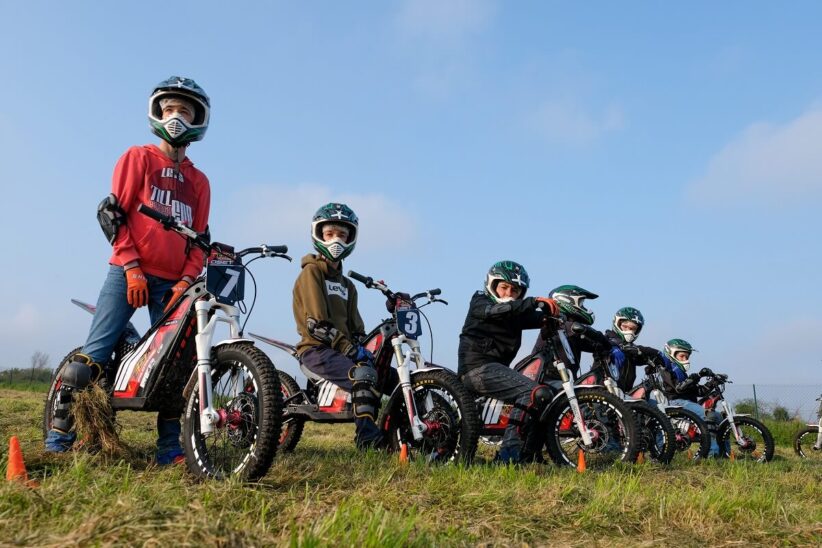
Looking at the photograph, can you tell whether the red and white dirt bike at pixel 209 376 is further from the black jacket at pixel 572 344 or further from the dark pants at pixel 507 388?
the black jacket at pixel 572 344

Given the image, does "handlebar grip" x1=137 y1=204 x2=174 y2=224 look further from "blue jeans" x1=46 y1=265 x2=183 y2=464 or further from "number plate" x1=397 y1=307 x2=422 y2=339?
"number plate" x1=397 y1=307 x2=422 y2=339

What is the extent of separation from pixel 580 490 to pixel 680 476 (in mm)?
1920

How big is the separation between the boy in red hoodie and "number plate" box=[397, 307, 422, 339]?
5.66ft

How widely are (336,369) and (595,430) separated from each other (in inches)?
86.7

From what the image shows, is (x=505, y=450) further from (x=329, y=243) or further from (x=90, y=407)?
(x=90, y=407)

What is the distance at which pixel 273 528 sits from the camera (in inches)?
100

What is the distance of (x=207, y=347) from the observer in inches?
148

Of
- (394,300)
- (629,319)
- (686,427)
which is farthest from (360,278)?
(686,427)

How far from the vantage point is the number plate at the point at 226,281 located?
156 inches

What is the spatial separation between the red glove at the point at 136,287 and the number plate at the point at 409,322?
2078 millimetres

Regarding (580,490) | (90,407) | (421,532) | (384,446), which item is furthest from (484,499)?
(90,407)

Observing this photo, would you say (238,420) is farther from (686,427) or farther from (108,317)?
(686,427)

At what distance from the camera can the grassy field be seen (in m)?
2.21

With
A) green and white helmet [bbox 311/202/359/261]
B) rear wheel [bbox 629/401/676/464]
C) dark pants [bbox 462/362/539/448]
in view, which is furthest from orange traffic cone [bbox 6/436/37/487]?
rear wheel [bbox 629/401/676/464]
